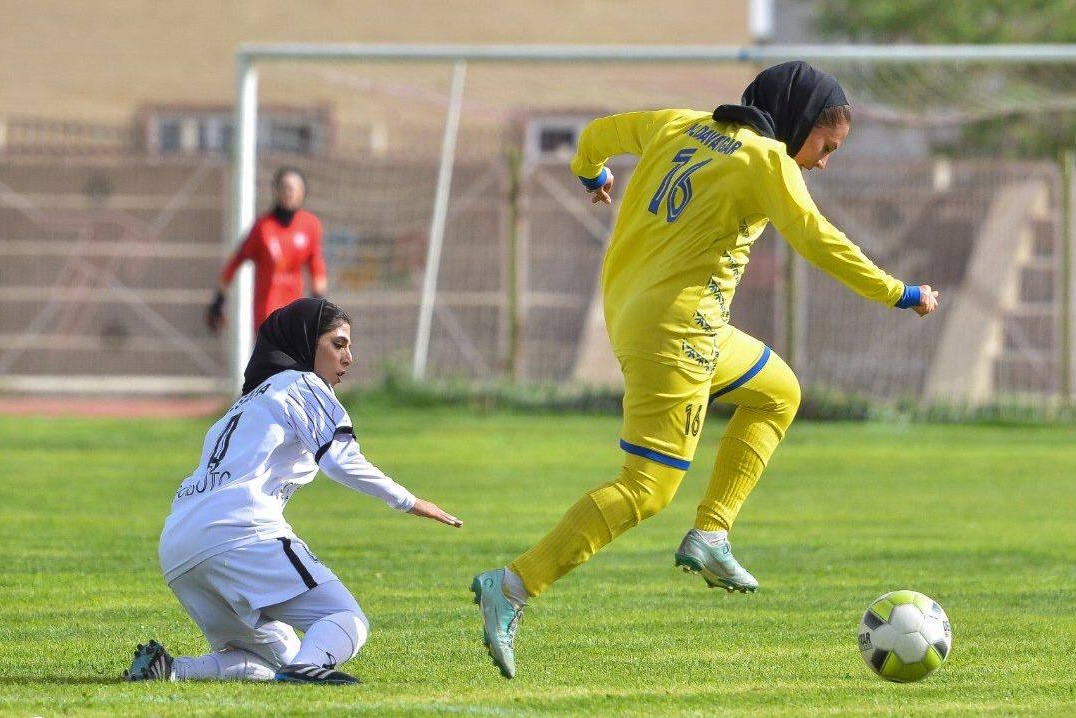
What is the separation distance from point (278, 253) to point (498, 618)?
27.3 ft

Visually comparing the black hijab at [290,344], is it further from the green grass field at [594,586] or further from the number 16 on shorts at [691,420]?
the number 16 on shorts at [691,420]

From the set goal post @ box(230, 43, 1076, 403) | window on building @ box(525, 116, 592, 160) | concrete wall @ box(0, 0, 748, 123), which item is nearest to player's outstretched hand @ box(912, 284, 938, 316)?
goal post @ box(230, 43, 1076, 403)

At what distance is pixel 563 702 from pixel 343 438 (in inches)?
41.2

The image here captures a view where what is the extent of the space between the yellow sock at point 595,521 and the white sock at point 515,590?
0.6 inches

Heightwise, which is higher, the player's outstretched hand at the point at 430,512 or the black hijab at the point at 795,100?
the black hijab at the point at 795,100

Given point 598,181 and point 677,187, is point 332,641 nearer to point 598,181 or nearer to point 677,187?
point 677,187

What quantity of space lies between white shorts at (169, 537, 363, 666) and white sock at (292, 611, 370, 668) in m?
0.03

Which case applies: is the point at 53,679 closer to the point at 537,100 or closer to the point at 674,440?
the point at 674,440

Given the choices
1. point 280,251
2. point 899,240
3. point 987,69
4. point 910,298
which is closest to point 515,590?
point 910,298

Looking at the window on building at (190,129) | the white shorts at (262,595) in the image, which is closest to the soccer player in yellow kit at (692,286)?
the white shorts at (262,595)

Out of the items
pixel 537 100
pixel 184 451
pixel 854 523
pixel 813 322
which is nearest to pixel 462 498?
pixel 854 523

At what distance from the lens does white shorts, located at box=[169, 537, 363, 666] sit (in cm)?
531

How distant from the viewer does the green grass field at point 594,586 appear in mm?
5230

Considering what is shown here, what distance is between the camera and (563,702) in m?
5.09
